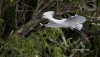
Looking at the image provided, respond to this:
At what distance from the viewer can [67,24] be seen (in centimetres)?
293

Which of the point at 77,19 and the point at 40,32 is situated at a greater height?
the point at 77,19

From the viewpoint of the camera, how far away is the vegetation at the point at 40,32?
3.87 meters

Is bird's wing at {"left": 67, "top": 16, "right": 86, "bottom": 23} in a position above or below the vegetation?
above

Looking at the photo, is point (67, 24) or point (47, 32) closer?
point (67, 24)

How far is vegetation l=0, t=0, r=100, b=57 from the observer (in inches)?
152

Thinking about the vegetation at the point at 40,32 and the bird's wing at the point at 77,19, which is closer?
the bird's wing at the point at 77,19

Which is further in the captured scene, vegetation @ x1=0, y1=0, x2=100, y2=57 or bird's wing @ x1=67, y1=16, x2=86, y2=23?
vegetation @ x1=0, y1=0, x2=100, y2=57

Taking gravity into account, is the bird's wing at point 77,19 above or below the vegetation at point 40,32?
above

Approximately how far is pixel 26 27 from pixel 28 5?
0.37m

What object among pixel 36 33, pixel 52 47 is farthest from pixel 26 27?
pixel 52 47

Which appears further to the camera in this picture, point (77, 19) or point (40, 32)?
point (40, 32)

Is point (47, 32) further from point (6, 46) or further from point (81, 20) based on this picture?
point (81, 20)

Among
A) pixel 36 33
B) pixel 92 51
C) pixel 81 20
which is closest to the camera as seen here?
pixel 81 20

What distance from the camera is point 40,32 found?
159 inches
